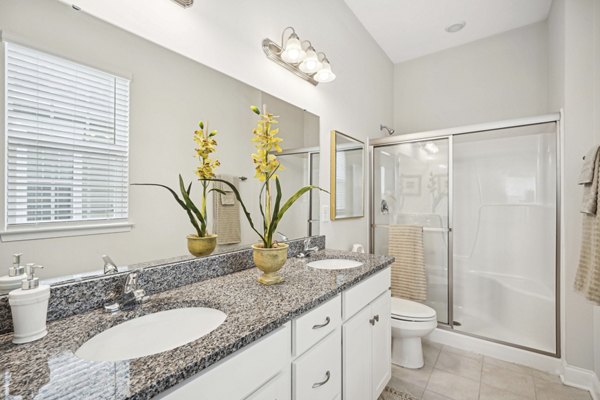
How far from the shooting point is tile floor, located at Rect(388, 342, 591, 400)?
70.1 inches

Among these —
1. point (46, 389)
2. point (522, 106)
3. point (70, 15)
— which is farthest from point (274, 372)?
point (522, 106)

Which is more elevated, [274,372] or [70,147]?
[70,147]

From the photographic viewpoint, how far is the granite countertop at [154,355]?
50 centimetres

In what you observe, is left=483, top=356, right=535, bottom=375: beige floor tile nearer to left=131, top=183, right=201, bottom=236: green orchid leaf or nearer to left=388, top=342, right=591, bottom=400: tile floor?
left=388, top=342, right=591, bottom=400: tile floor

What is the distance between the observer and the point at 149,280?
1.01m

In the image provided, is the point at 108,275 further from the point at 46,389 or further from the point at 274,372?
the point at 274,372

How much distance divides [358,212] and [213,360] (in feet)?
6.66

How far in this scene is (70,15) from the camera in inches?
34.5

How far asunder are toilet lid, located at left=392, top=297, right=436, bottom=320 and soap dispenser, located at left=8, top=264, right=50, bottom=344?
78.0 inches

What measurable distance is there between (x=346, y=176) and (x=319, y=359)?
5.00 feet

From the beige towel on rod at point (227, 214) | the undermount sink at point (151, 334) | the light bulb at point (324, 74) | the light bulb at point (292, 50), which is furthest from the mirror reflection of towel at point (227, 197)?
the light bulb at point (324, 74)

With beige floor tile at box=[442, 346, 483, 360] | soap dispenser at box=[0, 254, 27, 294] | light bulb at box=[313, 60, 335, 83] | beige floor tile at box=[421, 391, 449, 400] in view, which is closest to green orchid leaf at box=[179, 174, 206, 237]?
soap dispenser at box=[0, 254, 27, 294]

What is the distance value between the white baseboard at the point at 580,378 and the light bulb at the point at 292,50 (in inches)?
104

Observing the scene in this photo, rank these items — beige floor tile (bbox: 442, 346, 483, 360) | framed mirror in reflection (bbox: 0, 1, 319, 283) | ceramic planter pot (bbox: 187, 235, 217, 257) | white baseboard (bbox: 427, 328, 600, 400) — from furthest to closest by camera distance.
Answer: beige floor tile (bbox: 442, 346, 483, 360) → white baseboard (bbox: 427, 328, 600, 400) → ceramic planter pot (bbox: 187, 235, 217, 257) → framed mirror in reflection (bbox: 0, 1, 319, 283)
